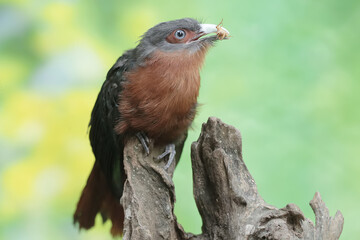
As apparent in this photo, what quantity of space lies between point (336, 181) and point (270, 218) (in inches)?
59.1

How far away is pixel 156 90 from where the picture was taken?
2752 millimetres

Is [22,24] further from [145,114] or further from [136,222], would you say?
[136,222]

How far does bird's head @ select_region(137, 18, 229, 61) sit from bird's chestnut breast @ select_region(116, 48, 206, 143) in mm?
35

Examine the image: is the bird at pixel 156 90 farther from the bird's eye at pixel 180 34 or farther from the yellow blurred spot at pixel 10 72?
the yellow blurred spot at pixel 10 72

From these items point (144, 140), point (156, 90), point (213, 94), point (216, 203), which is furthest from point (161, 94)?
point (213, 94)

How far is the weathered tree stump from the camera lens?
95.6 inches

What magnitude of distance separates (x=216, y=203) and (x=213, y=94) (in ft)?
4.54

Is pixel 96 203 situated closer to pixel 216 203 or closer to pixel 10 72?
pixel 216 203

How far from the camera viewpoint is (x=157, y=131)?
284cm

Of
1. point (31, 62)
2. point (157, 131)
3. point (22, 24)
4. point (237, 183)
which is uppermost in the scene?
point (22, 24)

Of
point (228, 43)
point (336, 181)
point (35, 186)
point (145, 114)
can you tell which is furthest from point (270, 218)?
point (35, 186)

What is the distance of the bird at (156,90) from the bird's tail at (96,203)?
0.17 m

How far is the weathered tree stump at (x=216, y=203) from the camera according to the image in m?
2.43

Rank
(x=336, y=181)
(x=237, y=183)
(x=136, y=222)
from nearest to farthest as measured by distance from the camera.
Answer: (x=136, y=222) → (x=237, y=183) → (x=336, y=181)
